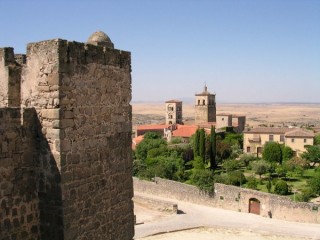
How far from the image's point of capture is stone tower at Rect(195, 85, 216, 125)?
276 feet

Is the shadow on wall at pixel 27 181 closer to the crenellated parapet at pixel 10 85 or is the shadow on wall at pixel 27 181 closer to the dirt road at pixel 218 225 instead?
the crenellated parapet at pixel 10 85

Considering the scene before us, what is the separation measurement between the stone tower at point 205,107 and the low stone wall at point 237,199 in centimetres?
4787

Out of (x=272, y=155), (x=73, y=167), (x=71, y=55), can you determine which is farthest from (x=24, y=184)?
(x=272, y=155)

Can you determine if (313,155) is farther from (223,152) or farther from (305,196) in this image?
(305,196)

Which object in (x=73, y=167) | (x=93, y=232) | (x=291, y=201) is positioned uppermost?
(x=73, y=167)

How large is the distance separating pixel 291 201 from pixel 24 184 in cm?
2530

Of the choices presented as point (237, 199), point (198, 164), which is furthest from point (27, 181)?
point (198, 164)

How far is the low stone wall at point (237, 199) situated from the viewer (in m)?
27.4

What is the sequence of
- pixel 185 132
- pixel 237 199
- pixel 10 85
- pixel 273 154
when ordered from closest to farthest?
pixel 10 85 < pixel 237 199 < pixel 273 154 < pixel 185 132

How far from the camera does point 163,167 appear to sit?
126 ft

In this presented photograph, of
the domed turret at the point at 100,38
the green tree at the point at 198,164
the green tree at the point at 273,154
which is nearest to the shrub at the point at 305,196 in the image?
the green tree at the point at 198,164

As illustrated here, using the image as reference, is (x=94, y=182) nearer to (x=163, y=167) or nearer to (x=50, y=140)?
(x=50, y=140)

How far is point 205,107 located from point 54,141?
260 ft

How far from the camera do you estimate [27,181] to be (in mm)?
5809
